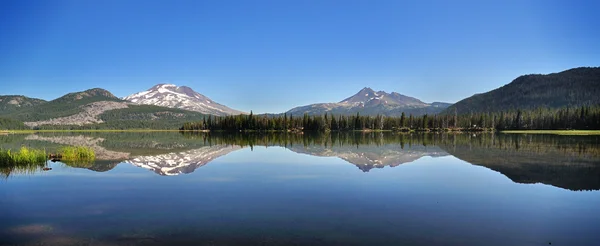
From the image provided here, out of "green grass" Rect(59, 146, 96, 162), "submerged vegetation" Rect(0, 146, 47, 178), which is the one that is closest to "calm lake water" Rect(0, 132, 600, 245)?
"submerged vegetation" Rect(0, 146, 47, 178)

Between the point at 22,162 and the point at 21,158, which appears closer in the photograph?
the point at 22,162

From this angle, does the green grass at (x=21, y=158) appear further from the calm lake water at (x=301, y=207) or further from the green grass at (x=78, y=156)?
the calm lake water at (x=301, y=207)

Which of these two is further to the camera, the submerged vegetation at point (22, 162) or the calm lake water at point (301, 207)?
the submerged vegetation at point (22, 162)

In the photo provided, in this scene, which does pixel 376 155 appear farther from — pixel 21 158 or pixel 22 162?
pixel 21 158

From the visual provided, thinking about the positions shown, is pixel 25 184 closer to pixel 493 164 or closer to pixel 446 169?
pixel 446 169

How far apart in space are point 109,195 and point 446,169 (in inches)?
1115

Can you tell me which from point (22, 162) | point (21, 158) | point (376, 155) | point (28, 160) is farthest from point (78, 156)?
point (376, 155)

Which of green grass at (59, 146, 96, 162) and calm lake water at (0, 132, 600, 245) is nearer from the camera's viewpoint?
calm lake water at (0, 132, 600, 245)

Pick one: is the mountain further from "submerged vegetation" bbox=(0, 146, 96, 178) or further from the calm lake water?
"submerged vegetation" bbox=(0, 146, 96, 178)

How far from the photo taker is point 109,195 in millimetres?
22406

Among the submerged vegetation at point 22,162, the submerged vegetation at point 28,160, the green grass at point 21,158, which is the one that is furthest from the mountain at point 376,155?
the green grass at point 21,158

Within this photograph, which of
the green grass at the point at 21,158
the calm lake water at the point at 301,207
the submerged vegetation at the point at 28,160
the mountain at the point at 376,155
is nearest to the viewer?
the calm lake water at the point at 301,207

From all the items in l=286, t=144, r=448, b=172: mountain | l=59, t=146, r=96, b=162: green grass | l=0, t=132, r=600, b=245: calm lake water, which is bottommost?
l=0, t=132, r=600, b=245: calm lake water

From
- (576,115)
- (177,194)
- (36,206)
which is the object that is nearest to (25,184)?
(36,206)
